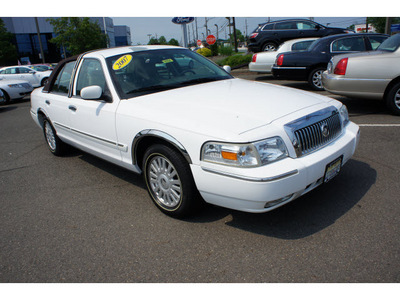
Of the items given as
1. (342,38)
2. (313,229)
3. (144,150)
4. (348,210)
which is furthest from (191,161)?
(342,38)

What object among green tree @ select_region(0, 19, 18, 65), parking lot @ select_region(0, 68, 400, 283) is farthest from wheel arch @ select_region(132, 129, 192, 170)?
green tree @ select_region(0, 19, 18, 65)

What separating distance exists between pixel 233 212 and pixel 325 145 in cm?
108

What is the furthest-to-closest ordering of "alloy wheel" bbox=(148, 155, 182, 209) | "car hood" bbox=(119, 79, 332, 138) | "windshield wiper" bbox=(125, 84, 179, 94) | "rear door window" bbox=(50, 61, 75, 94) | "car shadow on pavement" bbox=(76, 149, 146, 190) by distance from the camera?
"rear door window" bbox=(50, 61, 75, 94)
"car shadow on pavement" bbox=(76, 149, 146, 190)
"windshield wiper" bbox=(125, 84, 179, 94)
"alloy wheel" bbox=(148, 155, 182, 209)
"car hood" bbox=(119, 79, 332, 138)

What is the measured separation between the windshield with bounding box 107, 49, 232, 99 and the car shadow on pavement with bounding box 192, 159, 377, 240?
59.9 inches

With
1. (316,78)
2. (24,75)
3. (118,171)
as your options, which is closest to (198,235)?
(118,171)

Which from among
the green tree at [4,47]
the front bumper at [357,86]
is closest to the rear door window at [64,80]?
the front bumper at [357,86]

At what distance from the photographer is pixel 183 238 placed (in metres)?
3.00

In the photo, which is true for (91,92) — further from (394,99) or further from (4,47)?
(4,47)

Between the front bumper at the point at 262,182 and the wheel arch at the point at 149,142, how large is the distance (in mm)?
207

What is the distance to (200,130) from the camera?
2.80 meters

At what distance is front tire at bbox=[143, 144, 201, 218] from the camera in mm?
2988

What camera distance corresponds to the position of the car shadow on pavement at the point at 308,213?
299cm

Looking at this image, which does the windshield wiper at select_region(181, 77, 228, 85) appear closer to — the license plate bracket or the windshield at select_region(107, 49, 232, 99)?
the windshield at select_region(107, 49, 232, 99)

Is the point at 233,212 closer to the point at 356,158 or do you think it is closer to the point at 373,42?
the point at 356,158
